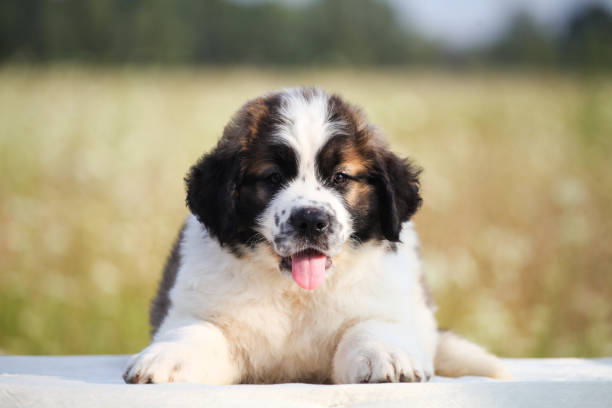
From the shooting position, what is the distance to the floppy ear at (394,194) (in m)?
2.86

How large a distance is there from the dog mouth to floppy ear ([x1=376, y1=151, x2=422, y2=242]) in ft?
1.14

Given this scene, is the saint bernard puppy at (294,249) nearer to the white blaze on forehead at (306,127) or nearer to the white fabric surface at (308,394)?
the white blaze on forehead at (306,127)

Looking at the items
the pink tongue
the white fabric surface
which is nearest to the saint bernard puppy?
the pink tongue

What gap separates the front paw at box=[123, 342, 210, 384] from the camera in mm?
2316

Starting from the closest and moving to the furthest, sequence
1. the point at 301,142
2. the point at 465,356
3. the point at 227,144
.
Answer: the point at 301,142, the point at 227,144, the point at 465,356

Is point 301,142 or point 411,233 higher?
point 301,142

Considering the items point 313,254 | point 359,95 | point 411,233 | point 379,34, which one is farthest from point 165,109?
point 313,254

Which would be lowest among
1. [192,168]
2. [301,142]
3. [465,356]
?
[465,356]

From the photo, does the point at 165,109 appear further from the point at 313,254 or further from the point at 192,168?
the point at 313,254

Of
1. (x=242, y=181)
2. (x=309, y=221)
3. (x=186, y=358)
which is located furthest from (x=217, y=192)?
(x=186, y=358)

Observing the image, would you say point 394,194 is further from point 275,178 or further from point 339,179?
point 275,178

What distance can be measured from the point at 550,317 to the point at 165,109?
4438 mm

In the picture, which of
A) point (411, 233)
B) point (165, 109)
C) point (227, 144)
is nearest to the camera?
point (227, 144)

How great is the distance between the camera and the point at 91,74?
24.5 ft
